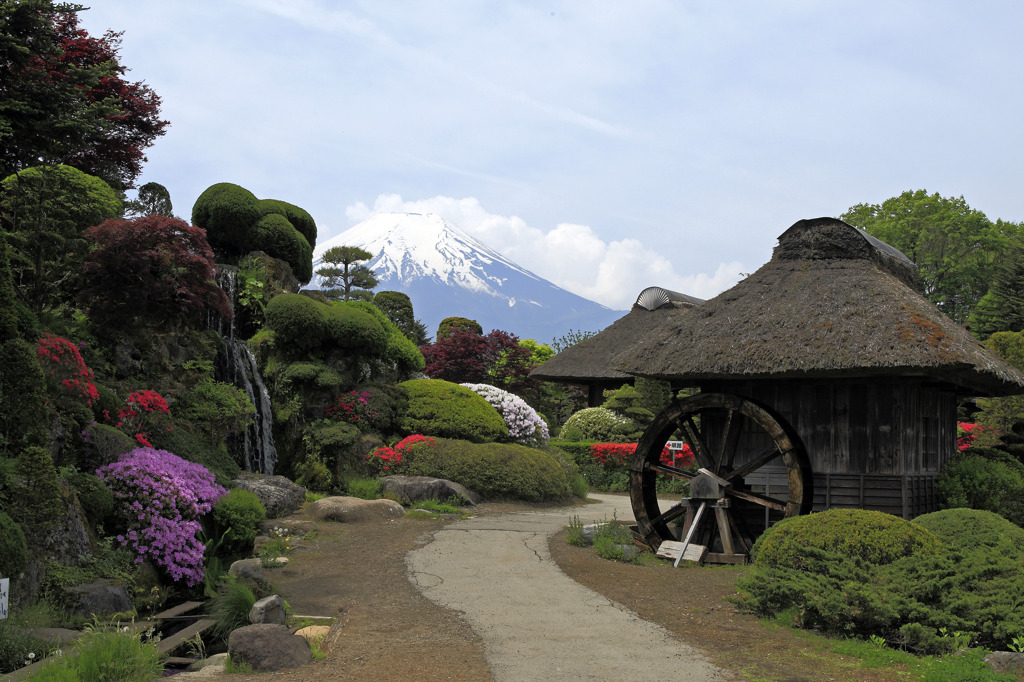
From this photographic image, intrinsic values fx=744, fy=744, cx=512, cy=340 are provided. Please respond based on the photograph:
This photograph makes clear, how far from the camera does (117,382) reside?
12055 mm

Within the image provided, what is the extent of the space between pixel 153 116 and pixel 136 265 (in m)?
7.02

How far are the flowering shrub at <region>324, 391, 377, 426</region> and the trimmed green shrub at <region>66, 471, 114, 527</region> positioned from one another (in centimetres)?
797

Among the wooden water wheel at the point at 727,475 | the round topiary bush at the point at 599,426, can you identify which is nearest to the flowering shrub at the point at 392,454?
the wooden water wheel at the point at 727,475

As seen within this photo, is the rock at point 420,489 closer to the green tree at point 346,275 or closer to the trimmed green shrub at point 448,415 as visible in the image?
the trimmed green shrub at point 448,415

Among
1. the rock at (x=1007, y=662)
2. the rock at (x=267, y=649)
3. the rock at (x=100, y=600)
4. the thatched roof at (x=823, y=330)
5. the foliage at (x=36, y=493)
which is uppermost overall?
the thatched roof at (x=823, y=330)

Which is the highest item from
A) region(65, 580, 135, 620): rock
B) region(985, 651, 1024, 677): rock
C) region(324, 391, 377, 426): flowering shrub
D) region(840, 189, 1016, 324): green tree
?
region(840, 189, 1016, 324): green tree

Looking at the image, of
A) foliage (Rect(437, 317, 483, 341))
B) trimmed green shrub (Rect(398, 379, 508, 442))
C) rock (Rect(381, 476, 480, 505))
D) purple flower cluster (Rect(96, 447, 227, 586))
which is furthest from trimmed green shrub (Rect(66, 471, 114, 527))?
foliage (Rect(437, 317, 483, 341))

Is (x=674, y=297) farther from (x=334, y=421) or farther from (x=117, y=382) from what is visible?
(x=117, y=382)

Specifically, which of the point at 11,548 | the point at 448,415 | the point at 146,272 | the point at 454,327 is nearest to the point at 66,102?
→ the point at 146,272

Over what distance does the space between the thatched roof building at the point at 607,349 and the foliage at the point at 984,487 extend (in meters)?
13.2

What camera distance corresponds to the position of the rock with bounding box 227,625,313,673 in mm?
5996

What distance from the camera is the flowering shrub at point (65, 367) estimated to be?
9.34 m

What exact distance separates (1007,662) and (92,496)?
957cm

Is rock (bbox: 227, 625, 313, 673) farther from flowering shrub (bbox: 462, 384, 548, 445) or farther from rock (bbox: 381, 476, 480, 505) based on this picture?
flowering shrub (bbox: 462, 384, 548, 445)
